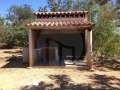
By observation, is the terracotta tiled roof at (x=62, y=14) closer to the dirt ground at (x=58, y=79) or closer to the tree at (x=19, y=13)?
the dirt ground at (x=58, y=79)

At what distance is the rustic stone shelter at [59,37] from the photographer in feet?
61.2

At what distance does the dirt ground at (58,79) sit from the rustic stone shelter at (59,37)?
2.14 meters

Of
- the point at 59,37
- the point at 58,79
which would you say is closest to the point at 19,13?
the point at 59,37

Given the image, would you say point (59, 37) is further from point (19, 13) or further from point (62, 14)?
point (19, 13)

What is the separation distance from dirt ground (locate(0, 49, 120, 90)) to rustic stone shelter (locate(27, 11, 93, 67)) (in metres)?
2.14

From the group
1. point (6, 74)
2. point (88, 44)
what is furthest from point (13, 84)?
point (88, 44)

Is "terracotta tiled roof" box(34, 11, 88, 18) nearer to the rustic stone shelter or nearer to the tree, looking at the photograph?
the rustic stone shelter

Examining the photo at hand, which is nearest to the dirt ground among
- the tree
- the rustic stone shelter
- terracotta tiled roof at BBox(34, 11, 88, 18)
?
the rustic stone shelter

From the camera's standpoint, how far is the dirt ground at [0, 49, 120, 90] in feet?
40.7

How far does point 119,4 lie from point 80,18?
3.17 meters

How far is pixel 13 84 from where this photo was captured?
1287cm

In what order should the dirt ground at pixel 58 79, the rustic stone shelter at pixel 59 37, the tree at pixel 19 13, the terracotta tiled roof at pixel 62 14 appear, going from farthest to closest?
the tree at pixel 19 13 < the terracotta tiled roof at pixel 62 14 < the rustic stone shelter at pixel 59 37 < the dirt ground at pixel 58 79

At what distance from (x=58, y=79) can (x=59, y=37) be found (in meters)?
9.99

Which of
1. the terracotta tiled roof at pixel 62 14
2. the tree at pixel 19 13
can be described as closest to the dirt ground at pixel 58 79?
the terracotta tiled roof at pixel 62 14
